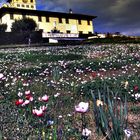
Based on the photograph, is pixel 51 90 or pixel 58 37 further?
pixel 58 37

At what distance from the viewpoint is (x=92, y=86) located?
10.7 meters

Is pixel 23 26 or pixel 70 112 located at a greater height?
pixel 23 26

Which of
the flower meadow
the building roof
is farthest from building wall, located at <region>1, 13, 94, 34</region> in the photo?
the flower meadow

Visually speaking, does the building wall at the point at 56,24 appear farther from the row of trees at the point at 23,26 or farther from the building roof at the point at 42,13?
the row of trees at the point at 23,26

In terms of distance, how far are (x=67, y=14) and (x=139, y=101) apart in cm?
9810

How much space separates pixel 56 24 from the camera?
10406 cm

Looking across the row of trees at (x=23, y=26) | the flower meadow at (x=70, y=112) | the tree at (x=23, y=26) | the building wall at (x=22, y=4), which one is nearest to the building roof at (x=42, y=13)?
the row of trees at (x=23, y=26)

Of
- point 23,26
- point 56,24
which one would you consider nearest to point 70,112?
point 23,26

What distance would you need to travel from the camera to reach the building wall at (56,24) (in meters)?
94.2

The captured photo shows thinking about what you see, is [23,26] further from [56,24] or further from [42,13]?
[56,24]

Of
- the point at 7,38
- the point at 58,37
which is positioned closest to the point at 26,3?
the point at 58,37

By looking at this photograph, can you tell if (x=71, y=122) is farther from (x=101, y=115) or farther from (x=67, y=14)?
(x=67, y=14)

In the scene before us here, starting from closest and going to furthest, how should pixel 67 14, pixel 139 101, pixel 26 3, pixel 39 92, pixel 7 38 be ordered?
pixel 139 101 → pixel 39 92 → pixel 7 38 → pixel 67 14 → pixel 26 3

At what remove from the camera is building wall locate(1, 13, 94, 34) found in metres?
94.2
